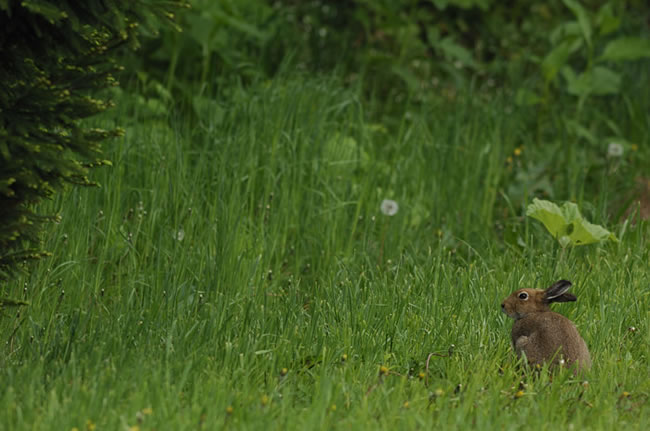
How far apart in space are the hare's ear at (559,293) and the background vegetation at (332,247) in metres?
0.27

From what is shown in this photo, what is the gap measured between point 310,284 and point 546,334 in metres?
1.82

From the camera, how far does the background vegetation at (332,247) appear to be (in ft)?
10.9

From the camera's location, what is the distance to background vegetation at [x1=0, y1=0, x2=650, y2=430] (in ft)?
10.9

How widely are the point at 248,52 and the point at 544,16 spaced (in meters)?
3.20

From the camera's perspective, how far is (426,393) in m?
3.38

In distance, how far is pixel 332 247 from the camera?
5363 mm

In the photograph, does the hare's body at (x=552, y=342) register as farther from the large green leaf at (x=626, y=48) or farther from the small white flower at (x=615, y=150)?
the large green leaf at (x=626, y=48)

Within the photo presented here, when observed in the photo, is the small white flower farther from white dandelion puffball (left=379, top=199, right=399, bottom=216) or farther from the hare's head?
the hare's head

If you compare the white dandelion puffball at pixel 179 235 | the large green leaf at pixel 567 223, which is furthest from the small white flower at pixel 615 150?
the white dandelion puffball at pixel 179 235

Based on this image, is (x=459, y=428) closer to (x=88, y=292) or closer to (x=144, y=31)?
(x=88, y=292)

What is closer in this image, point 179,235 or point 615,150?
point 179,235

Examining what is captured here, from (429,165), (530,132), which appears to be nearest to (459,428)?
(429,165)

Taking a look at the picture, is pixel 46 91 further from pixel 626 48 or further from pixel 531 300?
pixel 626 48

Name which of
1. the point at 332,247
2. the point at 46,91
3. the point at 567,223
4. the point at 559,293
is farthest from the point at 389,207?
the point at 46,91
